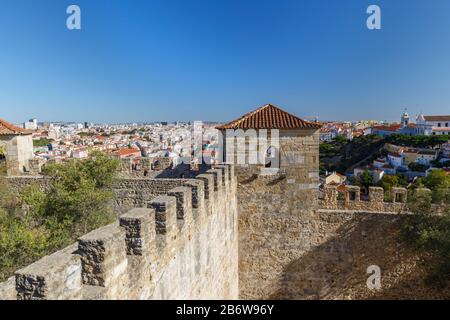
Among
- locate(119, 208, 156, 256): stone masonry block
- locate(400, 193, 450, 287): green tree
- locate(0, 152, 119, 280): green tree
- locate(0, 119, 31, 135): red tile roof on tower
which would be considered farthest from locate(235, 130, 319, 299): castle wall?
locate(0, 119, 31, 135): red tile roof on tower

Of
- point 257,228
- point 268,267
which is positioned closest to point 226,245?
point 257,228

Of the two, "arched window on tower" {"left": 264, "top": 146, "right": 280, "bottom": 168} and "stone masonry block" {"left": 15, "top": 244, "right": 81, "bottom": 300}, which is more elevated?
"arched window on tower" {"left": 264, "top": 146, "right": 280, "bottom": 168}

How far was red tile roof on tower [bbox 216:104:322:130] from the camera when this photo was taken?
770 centimetres

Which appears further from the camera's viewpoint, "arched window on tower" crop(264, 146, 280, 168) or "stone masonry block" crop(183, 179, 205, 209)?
"arched window on tower" crop(264, 146, 280, 168)

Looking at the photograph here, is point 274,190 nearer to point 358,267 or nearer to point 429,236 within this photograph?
point 358,267

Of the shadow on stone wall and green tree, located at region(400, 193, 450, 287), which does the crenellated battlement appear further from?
green tree, located at region(400, 193, 450, 287)

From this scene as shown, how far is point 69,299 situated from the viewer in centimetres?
246

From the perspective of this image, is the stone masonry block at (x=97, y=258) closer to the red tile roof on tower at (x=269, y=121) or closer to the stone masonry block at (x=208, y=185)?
the stone masonry block at (x=208, y=185)

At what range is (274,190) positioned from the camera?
308 inches

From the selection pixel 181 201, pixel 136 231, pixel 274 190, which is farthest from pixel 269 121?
pixel 136 231

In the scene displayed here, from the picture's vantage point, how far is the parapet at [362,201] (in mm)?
8000

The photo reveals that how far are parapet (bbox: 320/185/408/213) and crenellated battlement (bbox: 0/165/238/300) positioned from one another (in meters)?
2.92

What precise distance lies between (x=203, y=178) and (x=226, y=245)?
2.13 m
